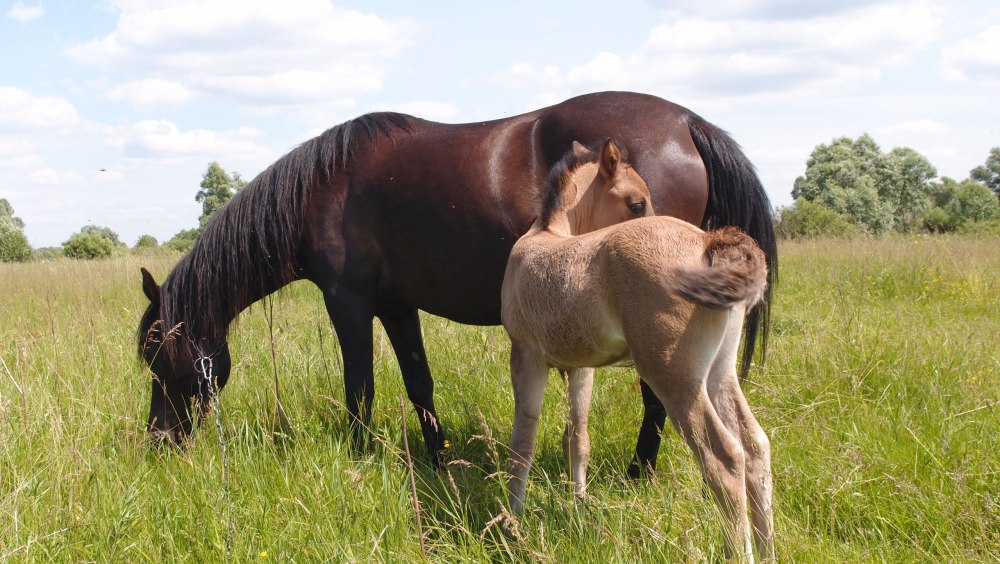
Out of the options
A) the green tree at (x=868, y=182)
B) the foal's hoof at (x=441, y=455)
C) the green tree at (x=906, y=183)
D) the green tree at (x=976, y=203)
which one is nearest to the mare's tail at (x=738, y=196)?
the foal's hoof at (x=441, y=455)

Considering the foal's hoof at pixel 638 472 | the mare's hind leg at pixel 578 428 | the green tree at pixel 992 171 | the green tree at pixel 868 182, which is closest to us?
the mare's hind leg at pixel 578 428

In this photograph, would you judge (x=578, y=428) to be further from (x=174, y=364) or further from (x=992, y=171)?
(x=992, y=171)

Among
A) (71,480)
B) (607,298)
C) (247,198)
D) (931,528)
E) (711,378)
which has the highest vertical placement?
(247,198)

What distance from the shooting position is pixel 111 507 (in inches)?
117

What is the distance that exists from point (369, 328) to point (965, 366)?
11.4 feet

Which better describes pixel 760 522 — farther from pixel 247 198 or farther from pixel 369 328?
pixel 247 198

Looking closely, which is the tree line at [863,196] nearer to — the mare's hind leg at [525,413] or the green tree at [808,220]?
the green tree at [808,220]

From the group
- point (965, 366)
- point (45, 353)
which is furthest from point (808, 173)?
point (45, 353)

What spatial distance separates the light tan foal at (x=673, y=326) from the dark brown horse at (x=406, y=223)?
1.00m

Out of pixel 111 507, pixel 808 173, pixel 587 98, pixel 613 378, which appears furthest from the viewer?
pixel 808 173

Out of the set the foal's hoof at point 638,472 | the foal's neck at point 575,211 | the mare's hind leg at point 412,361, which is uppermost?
the foal's neck at point 575,211

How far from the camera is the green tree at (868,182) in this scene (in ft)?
86.0

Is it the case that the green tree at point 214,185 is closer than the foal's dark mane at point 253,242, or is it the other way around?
the foal's dark mane at point 253,242

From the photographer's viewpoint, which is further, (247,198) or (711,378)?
(247,198)
